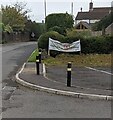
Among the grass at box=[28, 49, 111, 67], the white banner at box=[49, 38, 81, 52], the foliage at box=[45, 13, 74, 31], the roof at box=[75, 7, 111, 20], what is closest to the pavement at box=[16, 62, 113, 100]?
the grass at box=[28, 49, 111, 67]

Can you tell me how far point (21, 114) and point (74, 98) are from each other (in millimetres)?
2508

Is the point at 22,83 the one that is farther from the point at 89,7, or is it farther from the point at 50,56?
the point at 89,7

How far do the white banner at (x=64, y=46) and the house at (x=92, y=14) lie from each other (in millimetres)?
77341

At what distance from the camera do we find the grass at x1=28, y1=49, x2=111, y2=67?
68.7ft

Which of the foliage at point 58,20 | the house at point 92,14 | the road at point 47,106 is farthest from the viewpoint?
the house at point 92,14

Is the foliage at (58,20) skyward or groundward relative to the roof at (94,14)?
groundward

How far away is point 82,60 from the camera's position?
22656 mm

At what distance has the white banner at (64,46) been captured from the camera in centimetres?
2489

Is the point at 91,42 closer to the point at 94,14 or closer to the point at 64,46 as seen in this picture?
the point at 64,46

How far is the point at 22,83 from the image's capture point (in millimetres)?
12453

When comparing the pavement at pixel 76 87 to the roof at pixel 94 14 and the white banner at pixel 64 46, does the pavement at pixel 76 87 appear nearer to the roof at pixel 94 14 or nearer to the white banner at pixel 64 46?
the white banner at pixel 64 46

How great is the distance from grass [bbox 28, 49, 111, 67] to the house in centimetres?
7799

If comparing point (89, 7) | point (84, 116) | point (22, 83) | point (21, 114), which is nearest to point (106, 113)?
point (84, 116)

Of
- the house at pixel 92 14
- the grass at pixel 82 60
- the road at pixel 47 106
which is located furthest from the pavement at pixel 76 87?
the house at pixel 92 14
